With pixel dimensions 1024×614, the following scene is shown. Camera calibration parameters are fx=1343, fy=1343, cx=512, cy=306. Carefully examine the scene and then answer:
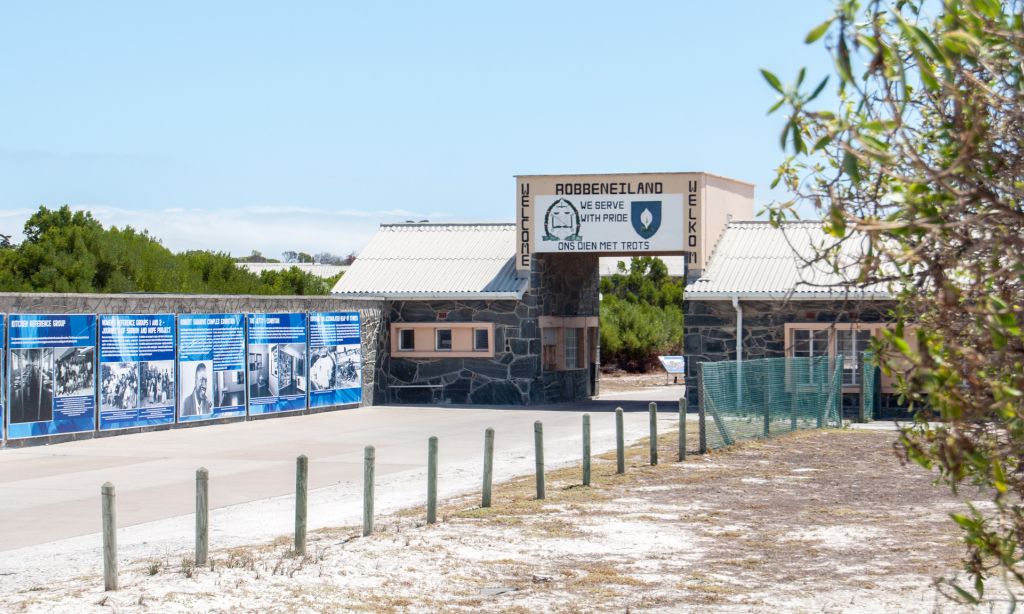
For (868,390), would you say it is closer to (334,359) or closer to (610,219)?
(610,219)

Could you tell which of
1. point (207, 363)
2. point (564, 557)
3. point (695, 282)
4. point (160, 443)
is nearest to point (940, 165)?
point (564, 557)

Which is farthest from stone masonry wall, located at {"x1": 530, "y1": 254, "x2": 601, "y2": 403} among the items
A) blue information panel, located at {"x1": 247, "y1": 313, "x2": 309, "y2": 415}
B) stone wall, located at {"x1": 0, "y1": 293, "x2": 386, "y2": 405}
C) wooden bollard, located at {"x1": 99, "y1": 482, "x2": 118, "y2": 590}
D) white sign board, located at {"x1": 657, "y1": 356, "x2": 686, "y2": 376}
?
wooden bollard, located at {"x1": 99, "y1": 482, "x2": 118, "y2": 590}

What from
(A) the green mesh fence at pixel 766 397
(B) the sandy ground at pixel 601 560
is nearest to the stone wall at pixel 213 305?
(B) the sandy ground at pixel 601 560

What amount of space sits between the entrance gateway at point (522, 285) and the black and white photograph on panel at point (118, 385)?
8972mm

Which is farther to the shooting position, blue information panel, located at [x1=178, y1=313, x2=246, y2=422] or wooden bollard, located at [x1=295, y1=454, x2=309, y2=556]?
blue information panel, located at [x1=178, y1=313, x2=246, y2=422]

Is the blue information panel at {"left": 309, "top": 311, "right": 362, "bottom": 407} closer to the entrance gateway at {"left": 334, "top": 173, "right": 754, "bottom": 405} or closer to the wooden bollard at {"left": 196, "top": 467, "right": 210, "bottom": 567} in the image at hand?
the entrance gateway at {"left": 334, "top": 173, "right": 754, "bottom": 405}

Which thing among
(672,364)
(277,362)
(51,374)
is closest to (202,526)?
(51,374)

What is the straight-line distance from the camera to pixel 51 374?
21938mm

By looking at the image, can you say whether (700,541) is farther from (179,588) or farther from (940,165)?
(940,165)

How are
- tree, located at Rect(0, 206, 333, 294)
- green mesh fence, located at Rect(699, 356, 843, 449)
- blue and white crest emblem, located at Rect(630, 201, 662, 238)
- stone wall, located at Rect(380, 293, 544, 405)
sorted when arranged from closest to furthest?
green mesh fence, located at Rect(699, 356, 843, 449), blue and white crest emblem, located at Rect(630, 201, 662, 238), stone wall, located at Rect(380, 293, 544, 405), tree, located at Rect(0, 206, 333, 294)

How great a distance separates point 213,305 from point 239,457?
21.9 ft

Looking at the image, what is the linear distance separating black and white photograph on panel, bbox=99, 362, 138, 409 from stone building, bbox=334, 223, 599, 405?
882 cm

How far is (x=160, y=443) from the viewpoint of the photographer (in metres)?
22.4

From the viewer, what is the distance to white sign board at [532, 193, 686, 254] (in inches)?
1252
